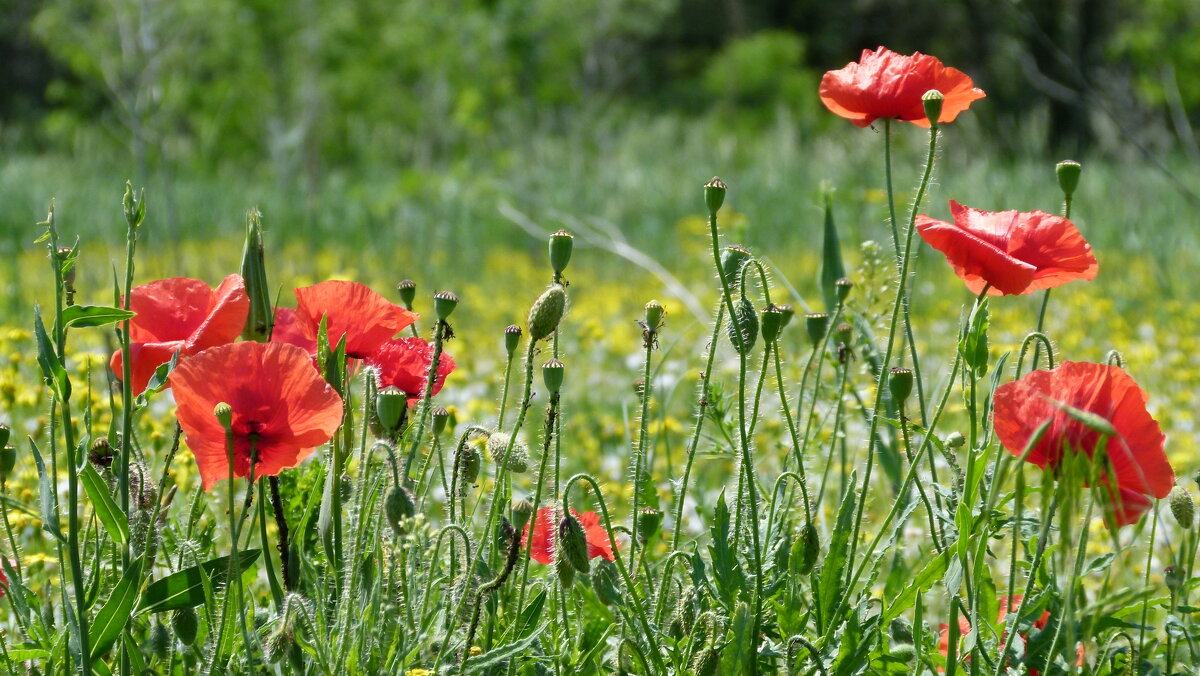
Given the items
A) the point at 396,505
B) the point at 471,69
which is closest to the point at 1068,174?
the point at 396,505

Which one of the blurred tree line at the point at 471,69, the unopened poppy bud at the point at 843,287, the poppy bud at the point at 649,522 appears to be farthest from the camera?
the blurred tree line at the point at 471,69

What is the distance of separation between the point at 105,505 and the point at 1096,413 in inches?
32.4

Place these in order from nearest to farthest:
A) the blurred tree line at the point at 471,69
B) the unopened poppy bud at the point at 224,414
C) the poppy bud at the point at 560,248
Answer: the unopened poppy bud at the point at 224,414 → the poppy bud at the point at 560,248 → the blurred tree line at the point at 471,69

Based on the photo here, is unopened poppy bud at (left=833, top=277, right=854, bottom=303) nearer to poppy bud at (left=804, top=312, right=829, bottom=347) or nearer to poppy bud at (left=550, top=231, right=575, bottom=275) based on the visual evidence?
poppy bud at (left=804, top=312, right=829, bottom=347)

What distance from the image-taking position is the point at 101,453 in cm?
119

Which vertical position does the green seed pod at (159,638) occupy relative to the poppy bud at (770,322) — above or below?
below

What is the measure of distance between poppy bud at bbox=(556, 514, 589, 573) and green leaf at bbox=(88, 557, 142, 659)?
351 mm

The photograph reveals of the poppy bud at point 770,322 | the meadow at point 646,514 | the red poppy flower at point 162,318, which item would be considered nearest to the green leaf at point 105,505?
the meadow at point 646,514

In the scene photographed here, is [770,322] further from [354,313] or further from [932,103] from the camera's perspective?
[354,313]

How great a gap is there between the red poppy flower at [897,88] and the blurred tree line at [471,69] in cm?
98

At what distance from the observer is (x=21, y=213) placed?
7520 mm

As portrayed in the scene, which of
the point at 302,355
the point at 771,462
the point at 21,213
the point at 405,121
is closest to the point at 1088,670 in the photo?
the point at 302,355

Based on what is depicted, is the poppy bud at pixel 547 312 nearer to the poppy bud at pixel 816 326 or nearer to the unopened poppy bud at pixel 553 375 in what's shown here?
the unopened poppy bud at pixel 553 375

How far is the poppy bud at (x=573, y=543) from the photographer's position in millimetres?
1010
